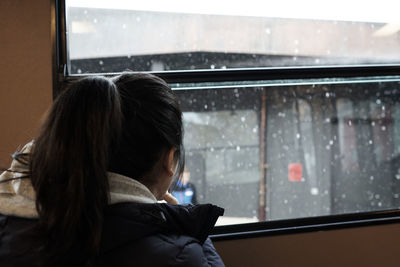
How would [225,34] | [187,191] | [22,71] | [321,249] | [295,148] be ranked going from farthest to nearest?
[295,148]
[187,191]
[225,34]
[321,249]
[22,71]

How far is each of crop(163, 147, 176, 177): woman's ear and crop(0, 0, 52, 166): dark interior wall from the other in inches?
25.1

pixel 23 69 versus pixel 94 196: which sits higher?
pixel 23 69

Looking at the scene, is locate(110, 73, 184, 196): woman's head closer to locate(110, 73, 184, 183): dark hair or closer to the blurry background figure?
locate(110, 73, 184, 183): dark hair

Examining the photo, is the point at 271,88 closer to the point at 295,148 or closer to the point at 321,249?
the point at 295,148

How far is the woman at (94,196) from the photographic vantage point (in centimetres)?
63

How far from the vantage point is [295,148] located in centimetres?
288

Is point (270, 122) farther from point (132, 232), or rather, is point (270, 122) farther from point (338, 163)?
point (132, 232)

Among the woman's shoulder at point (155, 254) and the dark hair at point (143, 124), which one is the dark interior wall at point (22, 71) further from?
the woman's shoulder at point (155, 254)

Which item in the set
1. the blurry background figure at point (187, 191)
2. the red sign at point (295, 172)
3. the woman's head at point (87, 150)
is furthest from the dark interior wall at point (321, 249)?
the red sign at point (295, 172)

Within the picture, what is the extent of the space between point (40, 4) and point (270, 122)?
181cm

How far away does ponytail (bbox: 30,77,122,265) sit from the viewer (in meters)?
0.63

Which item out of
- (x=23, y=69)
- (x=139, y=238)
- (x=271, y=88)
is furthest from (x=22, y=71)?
(x=271, y=88)

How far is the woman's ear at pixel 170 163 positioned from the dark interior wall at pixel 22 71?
638mm

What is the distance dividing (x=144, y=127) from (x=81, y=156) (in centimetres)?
14
